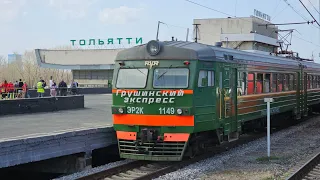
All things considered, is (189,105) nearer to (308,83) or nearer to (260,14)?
(308,83)

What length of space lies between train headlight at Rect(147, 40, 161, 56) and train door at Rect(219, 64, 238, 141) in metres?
2.11

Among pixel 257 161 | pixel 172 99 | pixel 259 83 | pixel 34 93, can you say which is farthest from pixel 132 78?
pixel 34 93

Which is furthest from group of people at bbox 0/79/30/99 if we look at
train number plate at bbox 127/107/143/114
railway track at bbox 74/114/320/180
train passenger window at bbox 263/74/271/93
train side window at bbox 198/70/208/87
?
train side window at bbox 198/70/208/87

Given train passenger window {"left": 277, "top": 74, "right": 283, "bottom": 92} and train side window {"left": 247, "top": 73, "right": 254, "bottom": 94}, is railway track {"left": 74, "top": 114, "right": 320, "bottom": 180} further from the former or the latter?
train passenger window {"left": 277, "top": 74, "right": 283, "bottom": 92}

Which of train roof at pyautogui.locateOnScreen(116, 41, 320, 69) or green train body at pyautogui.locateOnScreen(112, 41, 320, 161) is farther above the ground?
train roof at pyautogui.locateOnScreen(116, 41, 320, 69)

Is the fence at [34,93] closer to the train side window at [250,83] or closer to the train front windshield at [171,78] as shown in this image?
the train side window at [250,83]

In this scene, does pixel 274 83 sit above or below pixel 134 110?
above

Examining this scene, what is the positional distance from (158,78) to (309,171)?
445 cm

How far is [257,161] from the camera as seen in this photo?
479 inches

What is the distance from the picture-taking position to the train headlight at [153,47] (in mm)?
11781

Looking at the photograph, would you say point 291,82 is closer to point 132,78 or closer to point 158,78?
point 158,78

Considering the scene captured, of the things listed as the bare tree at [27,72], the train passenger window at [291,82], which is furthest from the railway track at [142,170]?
the bare tree at [27,72]

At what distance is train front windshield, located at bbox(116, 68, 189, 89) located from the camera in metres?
11.5

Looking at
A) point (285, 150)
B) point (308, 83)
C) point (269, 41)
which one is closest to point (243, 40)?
point (269, 41)
